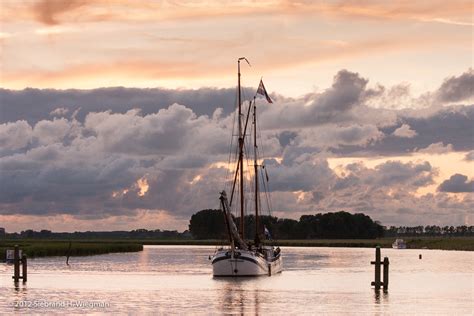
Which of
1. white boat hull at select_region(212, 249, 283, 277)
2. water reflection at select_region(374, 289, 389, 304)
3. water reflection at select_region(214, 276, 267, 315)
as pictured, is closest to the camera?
water reflection at select_region(214, 276, 267, 315)

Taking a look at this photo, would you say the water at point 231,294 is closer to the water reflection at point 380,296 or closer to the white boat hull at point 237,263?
the water reflection at point 380,296

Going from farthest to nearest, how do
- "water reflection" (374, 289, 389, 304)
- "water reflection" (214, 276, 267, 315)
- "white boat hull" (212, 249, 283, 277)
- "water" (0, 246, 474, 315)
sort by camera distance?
"white boat hull" (212, 249, 283, 277) → "water reflection" (374, 289, 389, 304) → "water reflection" (214, 276, 267, 315) → "water" (0, 246, 474, 315)

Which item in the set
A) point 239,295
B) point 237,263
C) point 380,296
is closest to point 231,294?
point 239,295

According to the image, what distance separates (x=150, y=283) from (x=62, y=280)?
7834 millimetres

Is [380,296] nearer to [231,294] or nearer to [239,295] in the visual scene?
[239,295]

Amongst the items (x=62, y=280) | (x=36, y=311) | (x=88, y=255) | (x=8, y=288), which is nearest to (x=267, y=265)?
(x=62, y=280)

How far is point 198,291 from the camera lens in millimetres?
70625

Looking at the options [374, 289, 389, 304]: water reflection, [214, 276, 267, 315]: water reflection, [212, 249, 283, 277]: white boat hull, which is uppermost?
[212, 249, 283, 277]: white boat hull

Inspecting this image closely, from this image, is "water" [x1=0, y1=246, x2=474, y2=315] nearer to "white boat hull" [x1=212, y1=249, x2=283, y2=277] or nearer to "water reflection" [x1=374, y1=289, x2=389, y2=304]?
"water reflection" [x1=374, y1=289, x2=389, y2=304]

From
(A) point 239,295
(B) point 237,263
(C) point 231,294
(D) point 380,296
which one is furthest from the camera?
(B) point 237,263

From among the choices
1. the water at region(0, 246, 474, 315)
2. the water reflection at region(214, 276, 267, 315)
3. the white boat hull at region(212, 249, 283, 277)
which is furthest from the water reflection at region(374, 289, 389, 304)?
the white boat hull at region(212, 249, 283, 277)

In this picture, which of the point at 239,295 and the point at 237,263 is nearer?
the point at 239,295

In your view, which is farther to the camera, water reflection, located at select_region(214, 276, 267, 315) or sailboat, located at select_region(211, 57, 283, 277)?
sailboat, located at select_region(211, 57, 283, 277)

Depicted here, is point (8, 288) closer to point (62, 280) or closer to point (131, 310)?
point (62, 280)
